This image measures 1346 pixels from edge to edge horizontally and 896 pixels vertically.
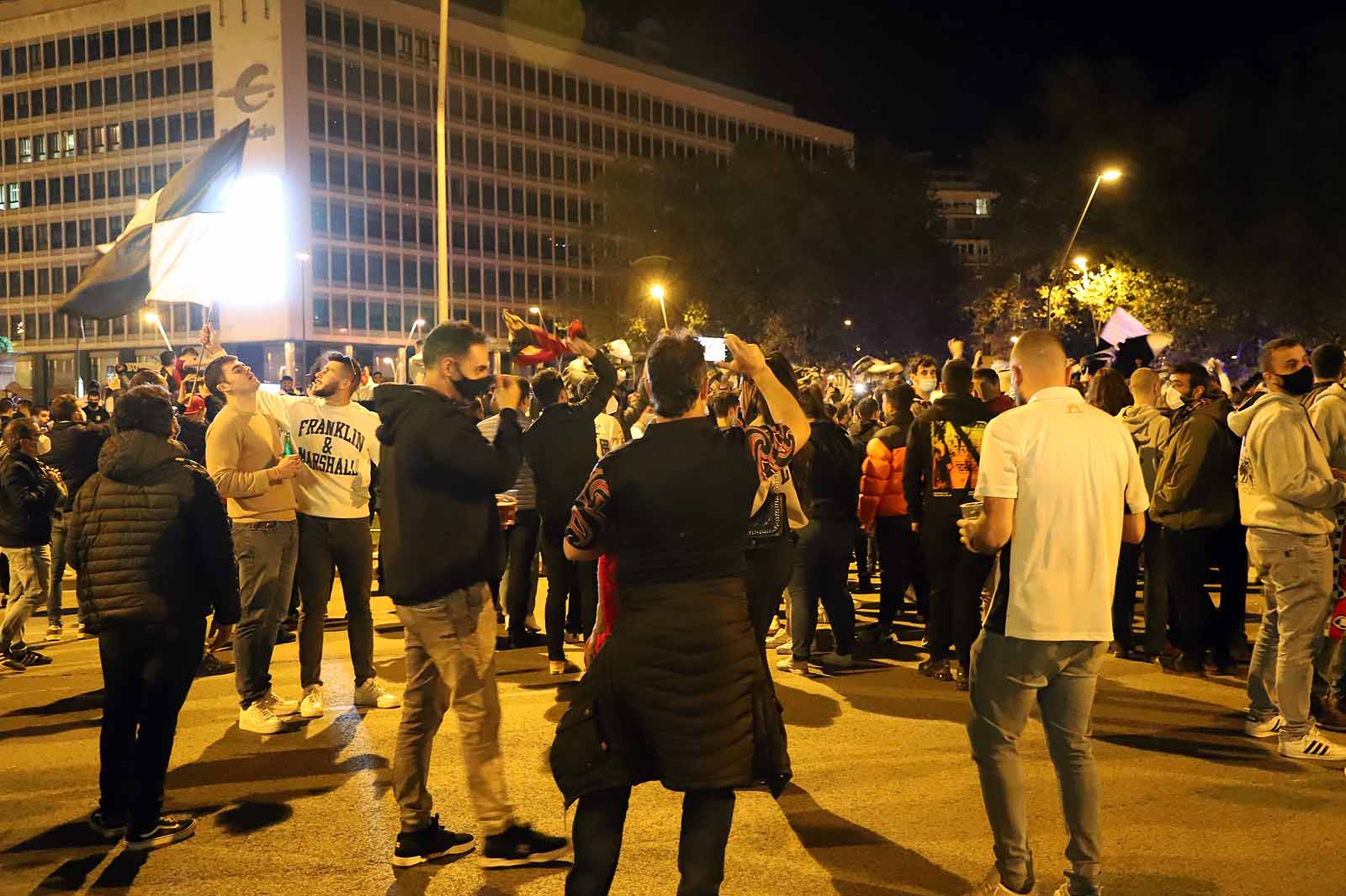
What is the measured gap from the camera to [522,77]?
8119cm

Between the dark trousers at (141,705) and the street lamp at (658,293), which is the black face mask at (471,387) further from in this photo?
the street lamp at (658,293)

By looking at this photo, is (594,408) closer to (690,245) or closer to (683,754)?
(683,754)

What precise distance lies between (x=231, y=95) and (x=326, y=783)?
7365cm

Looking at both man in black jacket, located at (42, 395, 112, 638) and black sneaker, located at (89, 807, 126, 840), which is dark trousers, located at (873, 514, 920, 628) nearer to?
man in black jacket, located at (42, 395, 112, 638)

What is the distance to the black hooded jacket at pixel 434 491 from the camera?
5.01 m

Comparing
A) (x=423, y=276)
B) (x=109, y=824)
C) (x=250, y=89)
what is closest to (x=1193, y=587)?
(x=109, y=824)

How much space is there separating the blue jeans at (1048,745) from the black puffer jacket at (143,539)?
3341mm

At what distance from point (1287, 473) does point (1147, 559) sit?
3.03 meters

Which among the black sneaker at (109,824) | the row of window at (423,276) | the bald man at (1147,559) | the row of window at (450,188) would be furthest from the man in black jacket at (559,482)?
the row of window at (450,188)

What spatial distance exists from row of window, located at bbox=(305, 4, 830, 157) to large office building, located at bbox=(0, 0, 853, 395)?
0.50 ft

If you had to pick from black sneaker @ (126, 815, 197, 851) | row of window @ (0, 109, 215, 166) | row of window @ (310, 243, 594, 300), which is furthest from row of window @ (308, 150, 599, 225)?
A: black sneaker @ (126, 815, 197, 851)

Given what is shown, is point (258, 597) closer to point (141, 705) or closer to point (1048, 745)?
point (141, 705)

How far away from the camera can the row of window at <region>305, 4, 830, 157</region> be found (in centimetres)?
7281

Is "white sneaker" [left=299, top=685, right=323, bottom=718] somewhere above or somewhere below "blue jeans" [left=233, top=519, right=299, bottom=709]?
below
